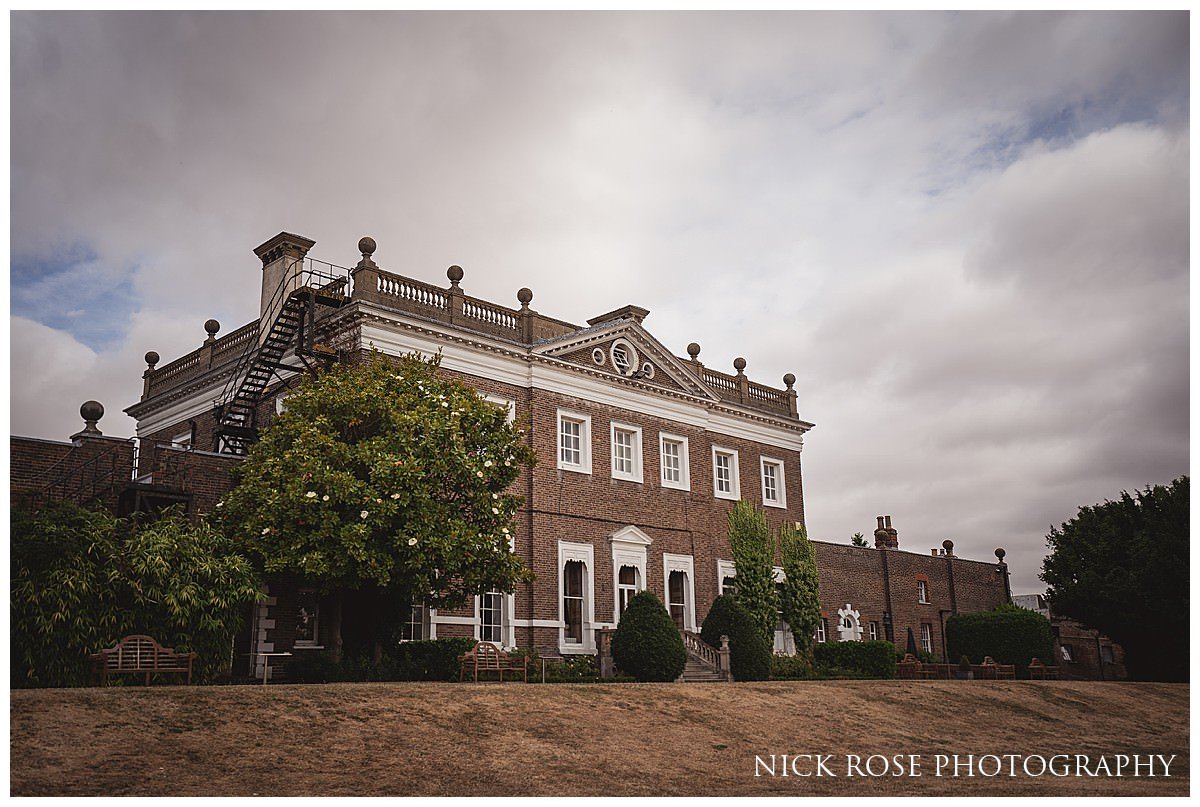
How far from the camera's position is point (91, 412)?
908 inches

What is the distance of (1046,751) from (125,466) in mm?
18193

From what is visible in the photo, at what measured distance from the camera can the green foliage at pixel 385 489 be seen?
1958 centimetres

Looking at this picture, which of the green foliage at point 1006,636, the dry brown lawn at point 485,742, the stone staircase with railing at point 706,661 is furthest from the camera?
the green foliage at point 1006,636

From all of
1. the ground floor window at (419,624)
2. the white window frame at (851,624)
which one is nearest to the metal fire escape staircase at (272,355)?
the ground floor window at (419,624)

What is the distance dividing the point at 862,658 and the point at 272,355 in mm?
17695

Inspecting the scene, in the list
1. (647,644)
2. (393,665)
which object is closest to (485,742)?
(393,665)

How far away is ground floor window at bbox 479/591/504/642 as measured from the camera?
85.5ft

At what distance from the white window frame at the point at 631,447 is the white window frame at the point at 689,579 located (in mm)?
2407

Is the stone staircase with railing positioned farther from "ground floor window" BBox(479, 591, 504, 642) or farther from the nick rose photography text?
the nick rose photography text

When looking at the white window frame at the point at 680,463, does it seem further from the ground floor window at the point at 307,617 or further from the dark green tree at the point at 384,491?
the ground floor window at the point at 307,617

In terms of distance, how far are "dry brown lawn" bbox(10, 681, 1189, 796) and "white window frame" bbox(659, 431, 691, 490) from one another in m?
10.6

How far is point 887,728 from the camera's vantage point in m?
19.4

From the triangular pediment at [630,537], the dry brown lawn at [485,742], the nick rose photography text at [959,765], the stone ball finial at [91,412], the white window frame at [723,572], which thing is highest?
the stone ball finial at [91,412]

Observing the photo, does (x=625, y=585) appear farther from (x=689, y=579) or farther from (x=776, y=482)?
(x=776, y=482)
